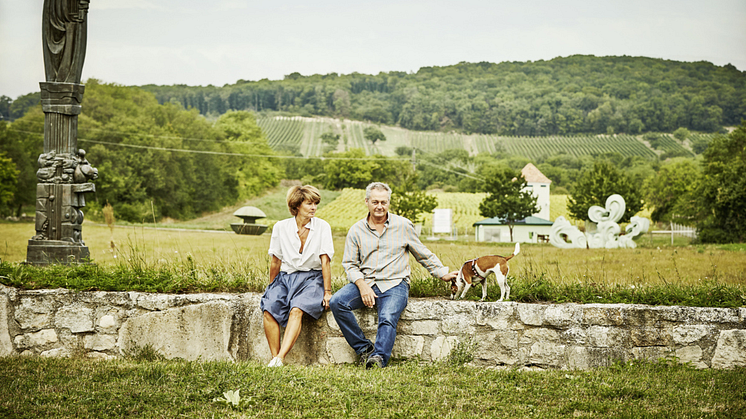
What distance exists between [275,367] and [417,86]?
145 metres

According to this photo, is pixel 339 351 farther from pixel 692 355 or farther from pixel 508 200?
pixel 508 200

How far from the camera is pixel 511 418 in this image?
324 cm

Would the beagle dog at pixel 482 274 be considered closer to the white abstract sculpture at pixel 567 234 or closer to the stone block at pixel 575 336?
the stone block at pixel 575 336

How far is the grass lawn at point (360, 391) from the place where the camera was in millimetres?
3326

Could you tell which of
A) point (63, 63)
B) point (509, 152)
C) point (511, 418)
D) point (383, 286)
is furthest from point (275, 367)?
point (509, 152)

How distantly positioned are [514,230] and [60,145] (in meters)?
43.9

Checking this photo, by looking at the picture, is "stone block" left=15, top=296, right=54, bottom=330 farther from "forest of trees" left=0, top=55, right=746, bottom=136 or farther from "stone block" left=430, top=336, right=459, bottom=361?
"forest of trees" left=0, top=55, right=746, bottom=136

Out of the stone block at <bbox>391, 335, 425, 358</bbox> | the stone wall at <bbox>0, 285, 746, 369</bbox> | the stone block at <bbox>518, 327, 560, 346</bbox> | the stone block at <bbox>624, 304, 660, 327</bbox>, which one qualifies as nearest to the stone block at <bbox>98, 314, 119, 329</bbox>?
the stone wall at <bbox>0, 285, 746, 369</bbox>

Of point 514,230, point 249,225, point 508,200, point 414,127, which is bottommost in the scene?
point 514,230

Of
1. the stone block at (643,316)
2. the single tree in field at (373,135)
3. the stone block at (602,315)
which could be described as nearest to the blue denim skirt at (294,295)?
the stone block at (602,315)

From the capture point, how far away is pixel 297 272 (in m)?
4.92

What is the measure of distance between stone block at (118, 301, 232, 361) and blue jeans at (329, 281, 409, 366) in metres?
1.07

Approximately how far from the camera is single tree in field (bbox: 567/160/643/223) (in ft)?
154

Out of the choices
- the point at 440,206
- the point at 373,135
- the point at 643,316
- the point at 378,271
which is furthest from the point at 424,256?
the point at 373,135
